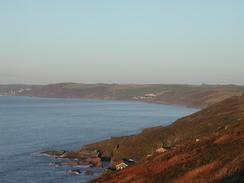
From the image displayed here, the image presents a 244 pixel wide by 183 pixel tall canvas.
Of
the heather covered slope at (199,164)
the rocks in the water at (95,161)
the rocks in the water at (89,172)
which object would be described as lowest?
the rocks in the water at (95,161)

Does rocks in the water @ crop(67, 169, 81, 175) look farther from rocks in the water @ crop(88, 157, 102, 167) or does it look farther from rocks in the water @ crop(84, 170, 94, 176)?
rocks in the water @ crop(88, 157, 102, 167)

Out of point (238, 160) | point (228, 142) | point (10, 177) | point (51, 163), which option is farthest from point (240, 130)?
point (51, 163)

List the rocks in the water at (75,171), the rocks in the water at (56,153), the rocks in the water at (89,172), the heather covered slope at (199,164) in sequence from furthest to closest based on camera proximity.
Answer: the rocks in the water at (56,153)
the rocks in the water at (75,171)
the rocks in the water at (89,172)
the heather covered slope at (199,164)

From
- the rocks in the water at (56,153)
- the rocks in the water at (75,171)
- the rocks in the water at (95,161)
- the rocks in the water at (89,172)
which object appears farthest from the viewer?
the rocks in the water at (56,153)

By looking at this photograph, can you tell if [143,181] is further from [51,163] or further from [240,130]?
[51,163]

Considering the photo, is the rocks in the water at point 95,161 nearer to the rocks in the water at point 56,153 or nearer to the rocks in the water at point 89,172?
the rocks in the water at point 56,153

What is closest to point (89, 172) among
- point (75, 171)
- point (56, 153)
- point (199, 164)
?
point (75, 171)

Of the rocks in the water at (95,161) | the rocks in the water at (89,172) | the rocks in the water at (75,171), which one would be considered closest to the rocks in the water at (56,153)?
the rocks in the water at (95,161)

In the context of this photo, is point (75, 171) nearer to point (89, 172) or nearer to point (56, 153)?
point (89, 172)

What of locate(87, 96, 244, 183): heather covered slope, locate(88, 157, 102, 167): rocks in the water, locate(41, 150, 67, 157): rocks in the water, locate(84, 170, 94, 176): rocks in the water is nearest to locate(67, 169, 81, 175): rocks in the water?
locate(84, 170, 94, 176): rocks in the water

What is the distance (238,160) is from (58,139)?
132656 mm

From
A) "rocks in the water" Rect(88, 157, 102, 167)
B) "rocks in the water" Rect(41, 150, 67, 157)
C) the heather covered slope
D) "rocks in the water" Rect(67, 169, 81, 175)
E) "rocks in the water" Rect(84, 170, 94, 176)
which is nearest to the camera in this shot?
the heather covered slope

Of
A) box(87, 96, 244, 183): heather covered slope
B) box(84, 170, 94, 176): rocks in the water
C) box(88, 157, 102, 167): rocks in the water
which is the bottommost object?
box(88, 157, 102, 167): rocks in the water

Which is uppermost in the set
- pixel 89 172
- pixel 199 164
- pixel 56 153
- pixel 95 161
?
pixel 199 164
